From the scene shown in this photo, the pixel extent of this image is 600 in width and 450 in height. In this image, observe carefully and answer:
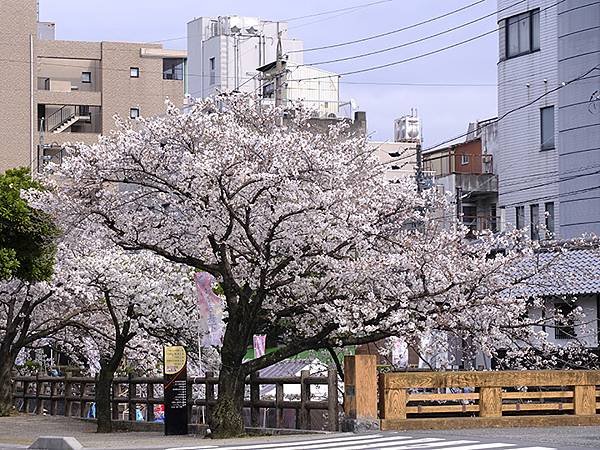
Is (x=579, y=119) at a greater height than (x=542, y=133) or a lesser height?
lesser

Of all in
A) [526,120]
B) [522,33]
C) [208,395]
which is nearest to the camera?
[208,395]

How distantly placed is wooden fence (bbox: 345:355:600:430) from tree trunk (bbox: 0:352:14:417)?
15.6 meters

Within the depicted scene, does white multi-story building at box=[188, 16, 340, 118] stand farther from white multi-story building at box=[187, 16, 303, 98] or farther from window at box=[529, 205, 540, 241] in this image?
window at box=[529, 205, 540, 241]

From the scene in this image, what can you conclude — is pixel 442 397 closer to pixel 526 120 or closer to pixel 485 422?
pixel 485 422

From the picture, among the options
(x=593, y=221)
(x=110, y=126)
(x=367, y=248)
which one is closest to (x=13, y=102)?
(x=110, y=126)

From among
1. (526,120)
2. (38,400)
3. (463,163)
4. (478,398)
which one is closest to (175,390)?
(478,398)

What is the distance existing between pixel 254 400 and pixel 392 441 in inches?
257

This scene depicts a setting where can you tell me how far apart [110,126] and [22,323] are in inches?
1654

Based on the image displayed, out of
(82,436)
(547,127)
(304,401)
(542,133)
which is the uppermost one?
(547,127)

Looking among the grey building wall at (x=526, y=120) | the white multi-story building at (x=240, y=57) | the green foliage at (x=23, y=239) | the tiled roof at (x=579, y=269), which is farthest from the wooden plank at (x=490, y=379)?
the white multi-story building at (x=240, y=57)

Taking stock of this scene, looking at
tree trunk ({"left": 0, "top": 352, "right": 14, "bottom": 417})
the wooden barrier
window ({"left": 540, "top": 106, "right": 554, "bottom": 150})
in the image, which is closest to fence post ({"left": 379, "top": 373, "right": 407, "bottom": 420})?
the wooden barrier

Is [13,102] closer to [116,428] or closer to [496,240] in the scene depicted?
[116,428]

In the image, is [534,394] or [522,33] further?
[522,33]

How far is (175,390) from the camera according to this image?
87.8 ft
